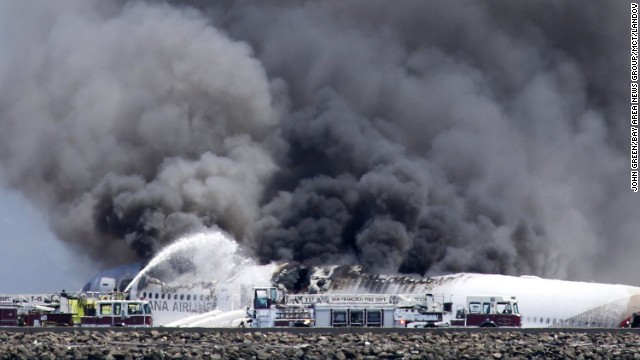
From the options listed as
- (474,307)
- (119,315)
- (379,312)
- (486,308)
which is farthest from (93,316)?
(486,308)

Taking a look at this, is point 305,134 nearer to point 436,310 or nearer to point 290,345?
point 436,310

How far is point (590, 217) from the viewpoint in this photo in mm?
114188

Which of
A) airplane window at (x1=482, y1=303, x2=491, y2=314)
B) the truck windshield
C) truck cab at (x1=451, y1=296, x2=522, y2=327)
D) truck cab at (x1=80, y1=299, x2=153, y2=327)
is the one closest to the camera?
truck cab at (x1=80, y1=299, x2=153, y2=327)

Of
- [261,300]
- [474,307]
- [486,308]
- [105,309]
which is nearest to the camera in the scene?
[105,309]

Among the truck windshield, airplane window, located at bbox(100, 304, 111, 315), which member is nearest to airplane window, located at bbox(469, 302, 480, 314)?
the truck windshield

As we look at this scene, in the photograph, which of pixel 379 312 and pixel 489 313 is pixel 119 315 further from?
pixel 489 313

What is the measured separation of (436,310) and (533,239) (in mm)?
28745

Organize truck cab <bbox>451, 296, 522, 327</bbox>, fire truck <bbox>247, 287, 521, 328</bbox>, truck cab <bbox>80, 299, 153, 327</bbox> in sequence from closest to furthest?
fire truck <bbox>247, 287, 521, 328</bbox> < truck cab <bbox>80, 299, 153, 327</bbox> < truck cab <bbox>451, 296, 522, 327</bbox>

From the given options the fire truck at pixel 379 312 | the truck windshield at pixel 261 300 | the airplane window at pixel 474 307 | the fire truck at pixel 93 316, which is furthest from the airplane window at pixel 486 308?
the fire truck at pixel 93 316

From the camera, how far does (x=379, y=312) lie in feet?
235

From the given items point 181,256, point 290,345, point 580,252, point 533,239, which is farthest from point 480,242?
point 290,345

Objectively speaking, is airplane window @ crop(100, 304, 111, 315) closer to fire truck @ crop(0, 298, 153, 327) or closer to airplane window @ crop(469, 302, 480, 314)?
fire truck @ crop(0, 298, 153, 327)

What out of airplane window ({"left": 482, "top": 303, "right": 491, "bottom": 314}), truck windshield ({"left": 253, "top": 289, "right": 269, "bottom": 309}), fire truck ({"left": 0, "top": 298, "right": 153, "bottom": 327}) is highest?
truck windshield ({"left": 253, "top": 289, "right": 269, "bottom": 309})

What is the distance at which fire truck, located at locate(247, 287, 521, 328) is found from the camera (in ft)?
235
